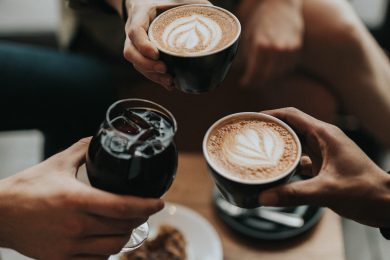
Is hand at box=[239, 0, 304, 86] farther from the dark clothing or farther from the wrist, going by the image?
the wrist

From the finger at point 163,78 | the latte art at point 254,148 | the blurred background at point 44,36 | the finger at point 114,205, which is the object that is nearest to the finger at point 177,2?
the finger at point 163,78

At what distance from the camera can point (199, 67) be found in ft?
2.29

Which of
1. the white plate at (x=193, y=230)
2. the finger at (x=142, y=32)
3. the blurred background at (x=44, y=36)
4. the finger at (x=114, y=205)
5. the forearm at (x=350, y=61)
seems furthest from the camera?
the blurred background at (x=44, y=36)

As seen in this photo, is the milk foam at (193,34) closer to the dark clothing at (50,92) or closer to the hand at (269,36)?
the hand at (269,36)

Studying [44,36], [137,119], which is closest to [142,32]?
[137,119]

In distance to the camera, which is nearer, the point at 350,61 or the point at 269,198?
the point at 269,198

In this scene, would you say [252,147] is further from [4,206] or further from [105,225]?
[4,206]

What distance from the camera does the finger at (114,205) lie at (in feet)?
1.99

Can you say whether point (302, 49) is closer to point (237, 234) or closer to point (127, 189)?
point (237, 234)

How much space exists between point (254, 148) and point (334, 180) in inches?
4.2

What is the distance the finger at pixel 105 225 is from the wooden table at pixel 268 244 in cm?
48

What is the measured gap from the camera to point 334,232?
1100mm

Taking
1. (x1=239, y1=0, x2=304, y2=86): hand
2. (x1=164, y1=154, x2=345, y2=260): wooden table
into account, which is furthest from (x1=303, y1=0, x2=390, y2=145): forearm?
(x1=164, y1=154, x2=345, y2=260): wooden table

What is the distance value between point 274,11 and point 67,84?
21.6 inches
